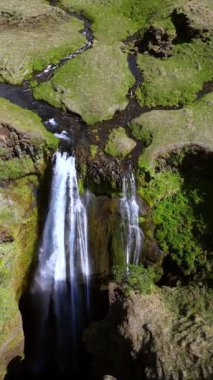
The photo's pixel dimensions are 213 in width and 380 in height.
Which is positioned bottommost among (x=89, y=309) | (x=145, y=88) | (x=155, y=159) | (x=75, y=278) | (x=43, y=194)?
(x=89, y=309)

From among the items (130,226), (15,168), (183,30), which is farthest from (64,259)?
(183,30)

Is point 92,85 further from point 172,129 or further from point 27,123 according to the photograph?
point 172,129

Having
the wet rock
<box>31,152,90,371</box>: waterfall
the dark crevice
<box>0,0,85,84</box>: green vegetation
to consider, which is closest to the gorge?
<box>31,152,90,371</box>: waterfall

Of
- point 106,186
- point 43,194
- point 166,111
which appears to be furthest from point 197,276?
point 166,111

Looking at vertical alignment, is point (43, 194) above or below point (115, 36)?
below

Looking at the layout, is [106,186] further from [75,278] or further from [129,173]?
[75,278]

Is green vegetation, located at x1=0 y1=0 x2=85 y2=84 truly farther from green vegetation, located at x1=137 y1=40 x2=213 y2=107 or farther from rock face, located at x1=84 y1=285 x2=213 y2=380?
rock face, located at x1=84 y1=285 x2=213 y2=380
